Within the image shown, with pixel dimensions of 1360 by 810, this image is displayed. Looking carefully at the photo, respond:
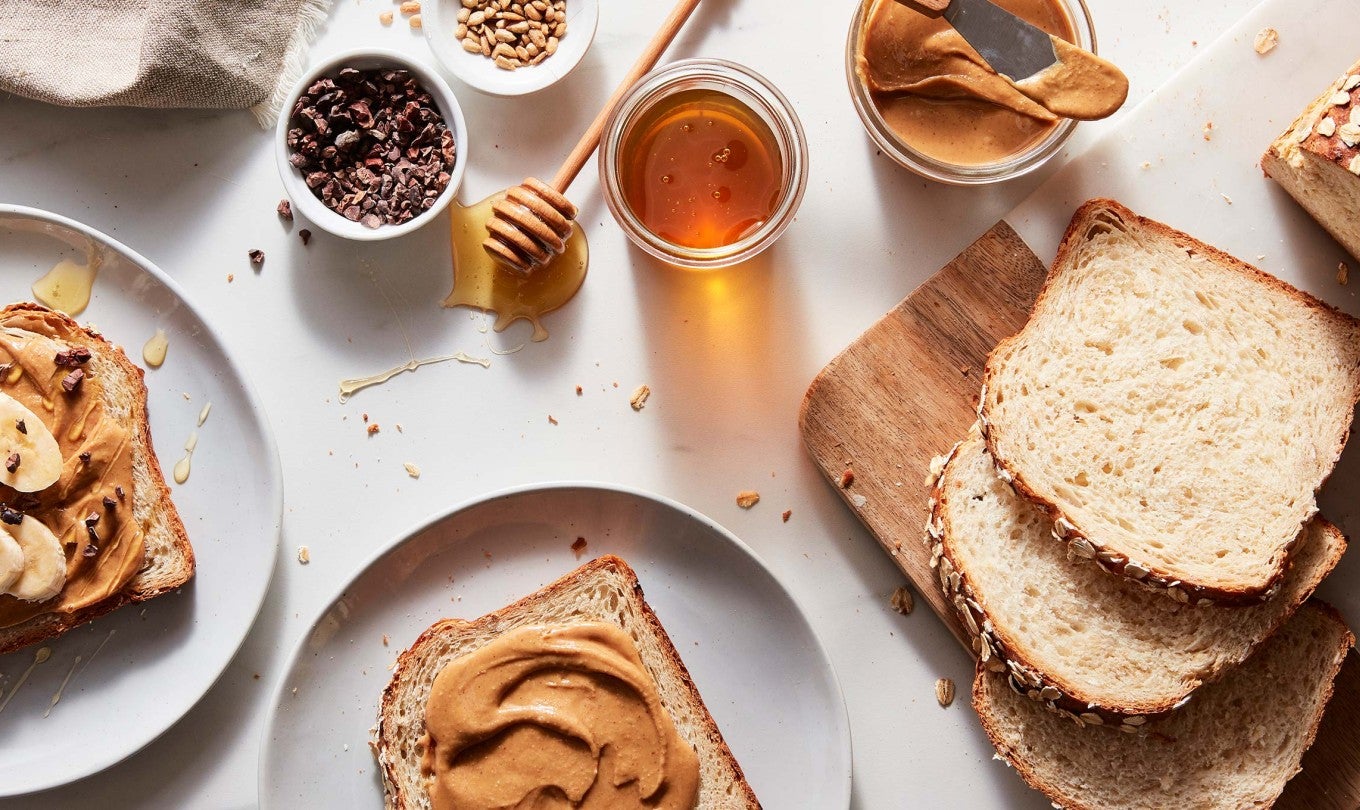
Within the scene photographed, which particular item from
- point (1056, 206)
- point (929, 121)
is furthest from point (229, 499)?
point (1056, 206)

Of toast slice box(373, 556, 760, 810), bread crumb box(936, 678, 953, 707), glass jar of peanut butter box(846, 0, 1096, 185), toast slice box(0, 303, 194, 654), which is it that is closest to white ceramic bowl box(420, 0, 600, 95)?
glass jar of peanut butter box(846, 0, 1096, 185)

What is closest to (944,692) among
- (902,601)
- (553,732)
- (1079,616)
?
(902,601)

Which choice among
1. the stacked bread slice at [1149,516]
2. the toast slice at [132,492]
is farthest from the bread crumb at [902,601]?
the toast slice at [132,492]

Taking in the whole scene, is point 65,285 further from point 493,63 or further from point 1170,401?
point 1170,401

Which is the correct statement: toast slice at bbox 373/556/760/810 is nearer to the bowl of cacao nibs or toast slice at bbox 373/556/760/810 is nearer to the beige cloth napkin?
the bowl of cacao nibs

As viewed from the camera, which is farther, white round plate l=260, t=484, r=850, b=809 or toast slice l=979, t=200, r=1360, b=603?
white round plate l=260, t=484, r=850, b=809

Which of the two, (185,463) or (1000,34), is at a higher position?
(1000,34)

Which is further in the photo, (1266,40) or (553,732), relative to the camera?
(1266,40)
